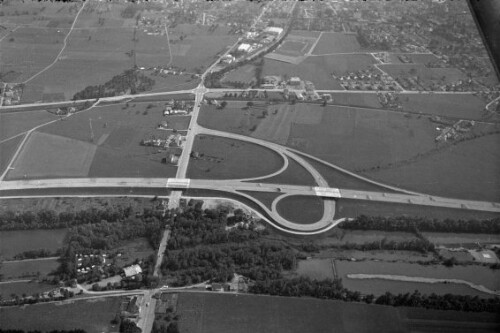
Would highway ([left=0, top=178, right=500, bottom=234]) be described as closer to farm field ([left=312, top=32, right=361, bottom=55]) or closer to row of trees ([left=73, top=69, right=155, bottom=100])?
row of trees ([left=73, top=69, right=155, bottom=100])

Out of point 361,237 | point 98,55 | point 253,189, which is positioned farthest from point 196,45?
point 361,237

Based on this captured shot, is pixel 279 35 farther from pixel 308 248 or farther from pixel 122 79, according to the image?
pixel 308 248

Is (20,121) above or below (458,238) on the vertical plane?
Answer: below

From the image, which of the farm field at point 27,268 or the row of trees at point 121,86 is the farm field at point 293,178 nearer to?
the farm field at point 27,268

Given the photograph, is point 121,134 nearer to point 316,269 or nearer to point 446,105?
point 316,269

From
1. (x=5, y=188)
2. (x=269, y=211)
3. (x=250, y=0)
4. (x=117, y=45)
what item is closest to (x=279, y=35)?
(x=250, y=0)

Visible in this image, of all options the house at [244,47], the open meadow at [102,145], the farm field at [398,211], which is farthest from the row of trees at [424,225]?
the house at [244,47]
